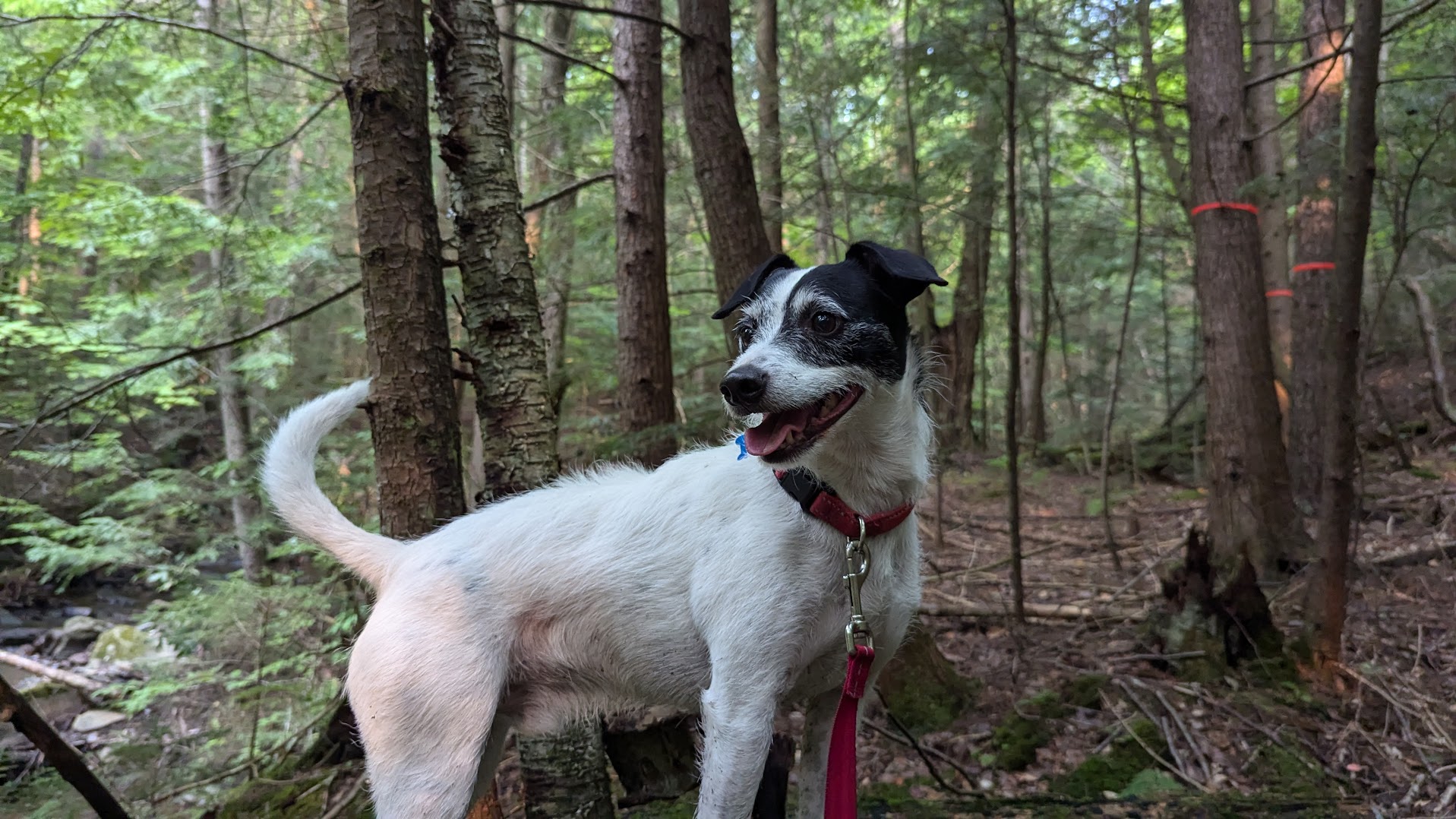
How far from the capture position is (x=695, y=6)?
5.64 metres

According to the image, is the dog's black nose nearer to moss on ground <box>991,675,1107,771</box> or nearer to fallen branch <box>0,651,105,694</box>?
moss on ground <box>991,675,1107,771</box>

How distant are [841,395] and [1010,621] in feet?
14.9

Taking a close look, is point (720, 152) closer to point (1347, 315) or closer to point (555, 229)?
point (1347, 315)

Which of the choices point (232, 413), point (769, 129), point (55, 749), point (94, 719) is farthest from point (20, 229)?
point (769, 129)

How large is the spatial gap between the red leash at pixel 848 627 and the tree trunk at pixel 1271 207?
911 cm

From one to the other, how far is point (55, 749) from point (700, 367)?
6.03m

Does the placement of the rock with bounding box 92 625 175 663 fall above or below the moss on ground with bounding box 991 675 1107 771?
below

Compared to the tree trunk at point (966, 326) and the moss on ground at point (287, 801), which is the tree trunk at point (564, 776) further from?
the tree trunk at point (966, 326)

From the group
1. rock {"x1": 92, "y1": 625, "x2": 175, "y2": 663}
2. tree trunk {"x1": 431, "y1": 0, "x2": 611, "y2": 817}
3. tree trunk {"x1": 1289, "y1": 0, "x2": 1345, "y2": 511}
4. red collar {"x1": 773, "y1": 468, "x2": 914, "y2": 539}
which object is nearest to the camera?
red collar {"x1": 773, "y1": 468, "x2": 914, "y2": 539}

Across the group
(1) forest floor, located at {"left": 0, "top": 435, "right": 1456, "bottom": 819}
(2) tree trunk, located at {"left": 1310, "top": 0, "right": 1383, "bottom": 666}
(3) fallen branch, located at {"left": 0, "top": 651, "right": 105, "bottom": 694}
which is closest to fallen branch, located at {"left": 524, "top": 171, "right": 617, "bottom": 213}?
(1) forest floor, located at {"left": 0, "top": 435, "right": 1456, "bottom": 819}

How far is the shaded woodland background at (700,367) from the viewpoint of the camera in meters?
3.66

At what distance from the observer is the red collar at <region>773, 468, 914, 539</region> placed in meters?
2.62

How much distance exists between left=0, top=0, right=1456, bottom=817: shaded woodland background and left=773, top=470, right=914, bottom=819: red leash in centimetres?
73

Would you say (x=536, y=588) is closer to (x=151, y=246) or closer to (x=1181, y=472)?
(x=151, y=246)
